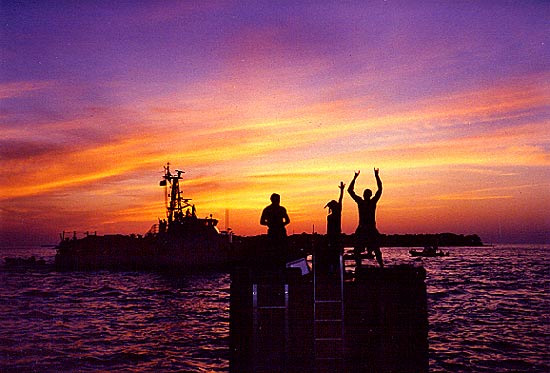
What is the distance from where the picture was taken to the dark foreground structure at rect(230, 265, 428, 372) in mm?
9742

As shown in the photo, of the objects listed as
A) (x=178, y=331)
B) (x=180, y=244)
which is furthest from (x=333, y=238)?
(x=180, y=244)

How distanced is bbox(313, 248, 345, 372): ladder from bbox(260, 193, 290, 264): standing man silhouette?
2629 millimetres

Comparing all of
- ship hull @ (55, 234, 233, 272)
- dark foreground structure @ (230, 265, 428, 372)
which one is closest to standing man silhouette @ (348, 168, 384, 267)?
dark foreground structure @ (230, 265, 428, 372)

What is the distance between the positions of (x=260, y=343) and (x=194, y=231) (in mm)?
76687

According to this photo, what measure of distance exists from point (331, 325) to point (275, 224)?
143 inches

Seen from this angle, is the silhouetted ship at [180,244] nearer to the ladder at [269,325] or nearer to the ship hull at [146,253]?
the ship hull at [146,253]

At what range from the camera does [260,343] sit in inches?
388

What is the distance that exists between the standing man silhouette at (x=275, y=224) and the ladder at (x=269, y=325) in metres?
2.53

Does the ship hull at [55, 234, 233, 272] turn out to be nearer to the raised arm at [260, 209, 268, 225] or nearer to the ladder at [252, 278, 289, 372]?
the raised arm at [260, 209, 268, 225]

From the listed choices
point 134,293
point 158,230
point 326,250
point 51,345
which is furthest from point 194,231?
point 326,250

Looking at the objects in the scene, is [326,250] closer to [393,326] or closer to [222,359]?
[393,326]

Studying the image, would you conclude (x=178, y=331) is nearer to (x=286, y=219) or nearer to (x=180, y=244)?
(x=286, y=219)

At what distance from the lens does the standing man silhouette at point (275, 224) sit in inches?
497

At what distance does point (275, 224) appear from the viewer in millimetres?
12836
